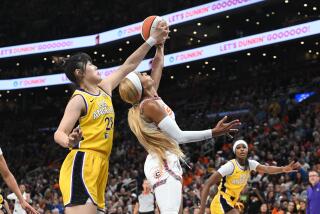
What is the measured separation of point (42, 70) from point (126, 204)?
19270 millimetres

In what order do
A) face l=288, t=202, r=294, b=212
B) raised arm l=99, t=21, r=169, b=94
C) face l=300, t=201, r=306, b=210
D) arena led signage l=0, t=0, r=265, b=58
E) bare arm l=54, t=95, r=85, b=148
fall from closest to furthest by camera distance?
bare arm l=54, t=95, r=85, b=148 → raised arm l=99, t=21, r=169, b=94 → face l=288, t=202, r=294, b=212 → face l=300, t=201, r=306, b=210 → arena led signage l=0, t=0, r=265, b=58

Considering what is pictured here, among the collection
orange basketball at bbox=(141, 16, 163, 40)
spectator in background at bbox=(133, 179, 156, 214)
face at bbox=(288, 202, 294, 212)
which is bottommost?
face at bbox=(288, 202, 294, 212)

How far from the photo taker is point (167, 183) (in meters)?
4.88

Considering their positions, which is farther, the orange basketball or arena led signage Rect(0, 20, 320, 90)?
arena led signage Rect(0, 20, 320, 90)

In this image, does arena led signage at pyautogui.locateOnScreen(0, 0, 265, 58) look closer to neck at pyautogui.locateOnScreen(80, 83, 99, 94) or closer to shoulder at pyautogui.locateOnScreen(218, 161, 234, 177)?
shoulder at pyautogui.locateOnScreen(218, 161, 234, 177)

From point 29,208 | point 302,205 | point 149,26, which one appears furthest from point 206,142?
point 29,208

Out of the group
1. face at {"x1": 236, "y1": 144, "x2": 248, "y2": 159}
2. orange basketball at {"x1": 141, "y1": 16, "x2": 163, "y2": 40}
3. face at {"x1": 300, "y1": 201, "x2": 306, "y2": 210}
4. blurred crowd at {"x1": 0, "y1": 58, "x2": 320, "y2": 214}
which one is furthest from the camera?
blurred crowd at {"x1": 0, "y1": 58, "x2": 320, "y2": 214}

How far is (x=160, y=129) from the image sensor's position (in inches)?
198

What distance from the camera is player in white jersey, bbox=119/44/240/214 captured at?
4.85 m

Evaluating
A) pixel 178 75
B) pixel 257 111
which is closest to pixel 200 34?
pixel 178 75

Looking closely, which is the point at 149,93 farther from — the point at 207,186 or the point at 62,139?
the point at 207,186

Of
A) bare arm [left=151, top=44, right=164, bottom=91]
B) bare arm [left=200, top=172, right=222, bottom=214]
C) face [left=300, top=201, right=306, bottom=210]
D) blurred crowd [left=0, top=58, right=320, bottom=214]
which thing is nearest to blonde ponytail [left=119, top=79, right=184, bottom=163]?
bare arm [left=151, top=44, right=164, bottom=91]

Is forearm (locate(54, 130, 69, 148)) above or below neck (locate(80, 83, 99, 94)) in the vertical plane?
below

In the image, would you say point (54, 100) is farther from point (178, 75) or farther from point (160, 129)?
point (160, 129)
